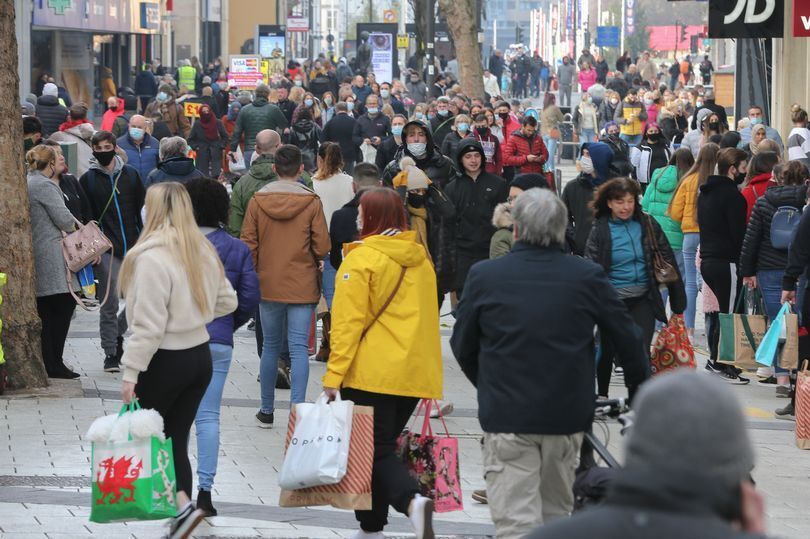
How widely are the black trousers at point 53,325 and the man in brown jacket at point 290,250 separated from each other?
2279 mm

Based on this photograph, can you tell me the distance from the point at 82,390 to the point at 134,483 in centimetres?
458

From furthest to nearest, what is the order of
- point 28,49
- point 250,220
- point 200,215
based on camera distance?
1. point 28,49
2. point 250,220
3. point 200,215

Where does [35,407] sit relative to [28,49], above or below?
below

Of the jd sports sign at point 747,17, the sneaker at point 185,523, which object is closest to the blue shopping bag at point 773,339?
the sneaker at point 185,523

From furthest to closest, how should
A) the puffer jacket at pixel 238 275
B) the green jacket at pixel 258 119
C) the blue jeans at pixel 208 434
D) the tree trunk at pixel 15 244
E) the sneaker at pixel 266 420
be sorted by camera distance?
1. the green jacket at pixel 258 119
2. the tree trunk at pixel 15 244
3. the sneaker at pixel 266 420
4. the puffer jacket at pixel 238 275
5. the blue jeans at pixel 208 434

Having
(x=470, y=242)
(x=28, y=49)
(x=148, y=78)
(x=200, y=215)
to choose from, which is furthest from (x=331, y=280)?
(x=148, y=78)

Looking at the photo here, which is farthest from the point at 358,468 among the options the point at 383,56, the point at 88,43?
the point at 383,56

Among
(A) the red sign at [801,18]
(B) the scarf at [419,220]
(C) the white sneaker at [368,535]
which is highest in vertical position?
(A) the red sign at [801,18]

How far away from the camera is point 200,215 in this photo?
7.59 m

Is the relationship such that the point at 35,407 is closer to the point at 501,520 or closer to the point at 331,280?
the point at 331,280

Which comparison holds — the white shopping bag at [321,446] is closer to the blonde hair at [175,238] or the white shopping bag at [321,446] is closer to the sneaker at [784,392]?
the blonde hair at [175,238]

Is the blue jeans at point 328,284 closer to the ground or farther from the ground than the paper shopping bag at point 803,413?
farther from the ground

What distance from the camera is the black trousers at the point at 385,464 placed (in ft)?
21.7

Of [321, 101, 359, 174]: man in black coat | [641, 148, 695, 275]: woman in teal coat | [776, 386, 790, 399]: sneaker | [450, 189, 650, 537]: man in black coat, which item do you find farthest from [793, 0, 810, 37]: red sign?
[321, 101, 359, 174]: man in black coat
